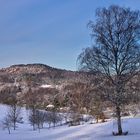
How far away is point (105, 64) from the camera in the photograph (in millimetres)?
42188

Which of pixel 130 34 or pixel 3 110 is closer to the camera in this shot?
pixel 130 34

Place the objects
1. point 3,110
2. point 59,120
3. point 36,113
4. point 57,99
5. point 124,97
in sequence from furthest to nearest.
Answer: point 57,99 < point 3,110 < point 59,120 < point 36,113 < point 124,97

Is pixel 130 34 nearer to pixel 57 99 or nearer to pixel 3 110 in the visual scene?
pixel 3 110

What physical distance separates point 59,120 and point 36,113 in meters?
19.2

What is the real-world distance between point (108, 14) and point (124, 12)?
5.31 feet

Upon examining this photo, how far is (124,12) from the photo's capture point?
4238 centimetres

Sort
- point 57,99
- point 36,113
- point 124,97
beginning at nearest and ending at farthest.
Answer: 1. point 124,97
2. point 36,113
3. point 57,99

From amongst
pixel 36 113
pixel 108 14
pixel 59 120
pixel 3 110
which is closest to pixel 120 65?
pixel 108 14

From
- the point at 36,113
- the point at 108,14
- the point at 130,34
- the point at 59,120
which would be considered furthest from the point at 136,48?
the point at 59,120

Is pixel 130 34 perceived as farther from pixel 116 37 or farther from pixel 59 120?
pixel 59 120

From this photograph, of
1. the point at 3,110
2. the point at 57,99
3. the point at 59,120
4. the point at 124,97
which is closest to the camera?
the point at 124,97

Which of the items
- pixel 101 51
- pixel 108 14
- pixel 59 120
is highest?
pixel 108 14

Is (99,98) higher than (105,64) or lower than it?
lower

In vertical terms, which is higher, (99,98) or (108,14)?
(108,14)
